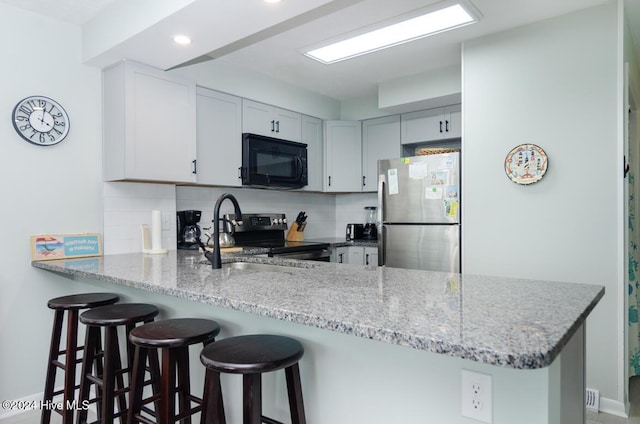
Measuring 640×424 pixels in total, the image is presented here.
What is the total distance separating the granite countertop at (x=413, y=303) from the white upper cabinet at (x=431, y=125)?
2.32m

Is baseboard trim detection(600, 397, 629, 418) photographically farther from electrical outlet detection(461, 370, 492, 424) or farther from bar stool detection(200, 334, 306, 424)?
bar stool detection(200, 334, 306, 424)

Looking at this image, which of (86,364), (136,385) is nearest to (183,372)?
(136,385)

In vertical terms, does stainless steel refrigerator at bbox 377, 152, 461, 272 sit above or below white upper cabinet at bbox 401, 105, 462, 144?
below

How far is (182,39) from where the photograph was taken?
2.44m

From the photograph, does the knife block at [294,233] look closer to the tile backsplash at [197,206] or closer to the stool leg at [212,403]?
the tile backsplash at [197,206]

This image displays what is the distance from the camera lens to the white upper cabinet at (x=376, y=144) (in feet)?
13.9

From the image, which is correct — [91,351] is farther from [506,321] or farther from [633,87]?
[633,87]

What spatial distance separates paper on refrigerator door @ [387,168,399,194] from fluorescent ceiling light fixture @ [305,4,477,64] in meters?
0.94

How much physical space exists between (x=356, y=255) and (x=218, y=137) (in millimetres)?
1729

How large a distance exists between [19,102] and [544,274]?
3382 mm

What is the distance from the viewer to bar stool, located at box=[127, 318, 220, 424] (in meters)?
1.45

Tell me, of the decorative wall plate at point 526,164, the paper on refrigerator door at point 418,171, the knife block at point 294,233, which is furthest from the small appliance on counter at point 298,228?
the decorative wall plate at point 526,164

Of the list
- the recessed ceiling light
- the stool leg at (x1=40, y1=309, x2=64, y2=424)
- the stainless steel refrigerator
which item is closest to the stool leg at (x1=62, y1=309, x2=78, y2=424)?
the stool leg at (x1=40, y1=309, x2=64, y2=424)

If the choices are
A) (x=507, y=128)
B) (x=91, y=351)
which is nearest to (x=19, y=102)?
(x=91, y=351)
